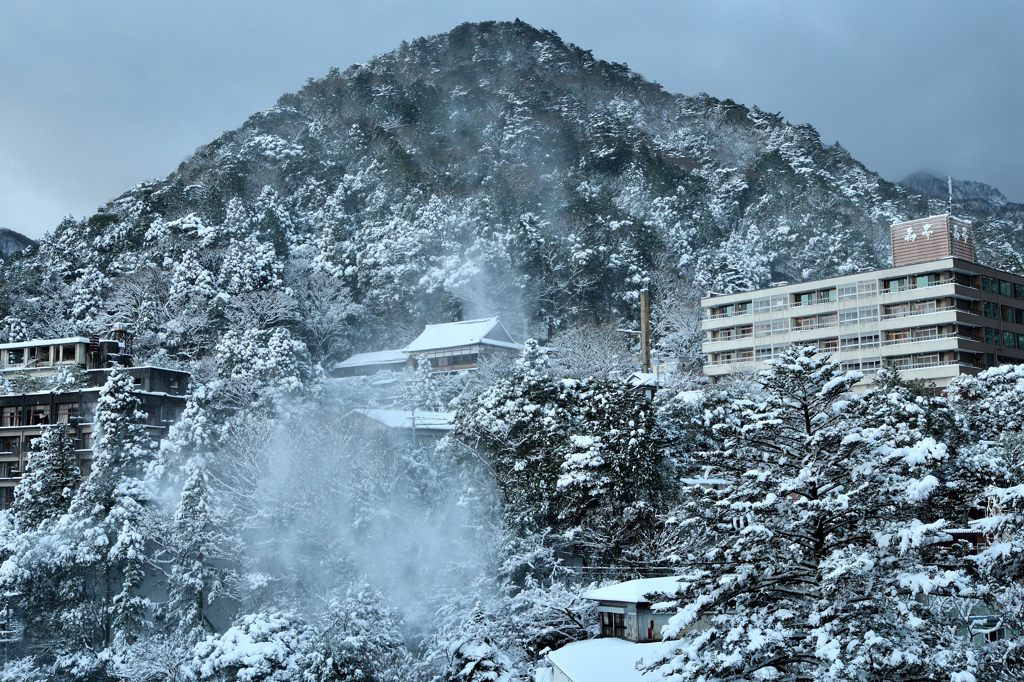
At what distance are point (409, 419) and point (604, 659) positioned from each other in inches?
741

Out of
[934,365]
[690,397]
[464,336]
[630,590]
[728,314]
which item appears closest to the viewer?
[630,590]

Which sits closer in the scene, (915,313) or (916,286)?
(915,313)

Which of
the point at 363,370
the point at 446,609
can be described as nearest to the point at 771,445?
the point at 446,609

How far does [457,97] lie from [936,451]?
108m

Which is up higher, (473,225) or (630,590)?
(473,225)

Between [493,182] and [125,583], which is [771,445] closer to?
[125,583]

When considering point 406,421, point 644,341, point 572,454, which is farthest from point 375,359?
point 572,454

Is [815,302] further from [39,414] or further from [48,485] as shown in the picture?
[39,414]

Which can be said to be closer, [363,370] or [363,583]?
[363,583]

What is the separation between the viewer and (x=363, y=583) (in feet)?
97.1

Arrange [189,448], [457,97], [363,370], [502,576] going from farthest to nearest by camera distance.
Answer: [457,97]
[363,370]
[189,448]
[502,576]

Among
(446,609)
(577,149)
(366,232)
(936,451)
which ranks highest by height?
(577,149)

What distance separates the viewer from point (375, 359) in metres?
63.8

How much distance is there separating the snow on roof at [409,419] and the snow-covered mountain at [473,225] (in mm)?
24891
